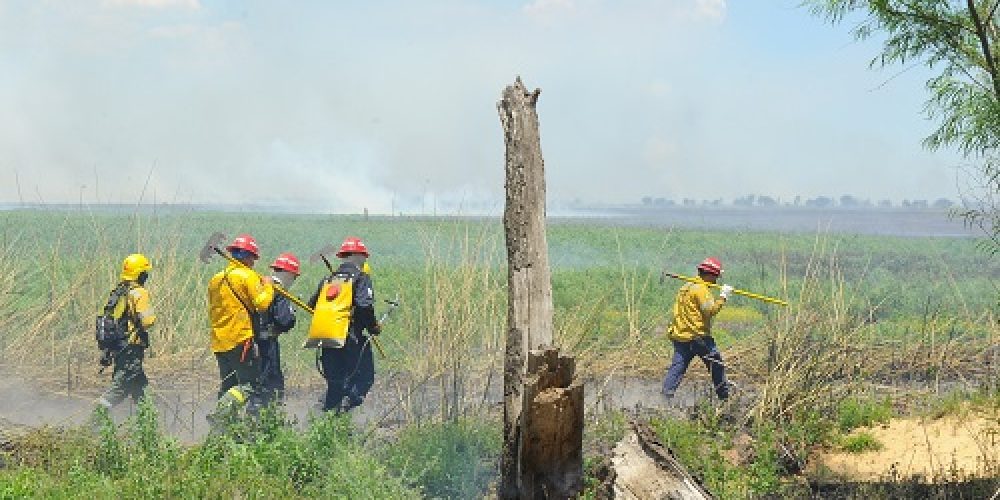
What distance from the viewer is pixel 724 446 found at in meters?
8.90

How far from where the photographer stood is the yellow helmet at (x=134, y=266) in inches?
349

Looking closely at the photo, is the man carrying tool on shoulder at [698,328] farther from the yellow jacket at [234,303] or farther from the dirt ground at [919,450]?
the yellow jacket at [234,303]

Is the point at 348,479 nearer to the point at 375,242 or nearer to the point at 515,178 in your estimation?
the point at 515,178

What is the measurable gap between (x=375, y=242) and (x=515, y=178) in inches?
1059

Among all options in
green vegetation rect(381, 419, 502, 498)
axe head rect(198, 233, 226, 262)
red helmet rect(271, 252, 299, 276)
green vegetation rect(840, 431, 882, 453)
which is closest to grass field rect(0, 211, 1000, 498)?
green vegetation rect(381, 419, 502, 498)

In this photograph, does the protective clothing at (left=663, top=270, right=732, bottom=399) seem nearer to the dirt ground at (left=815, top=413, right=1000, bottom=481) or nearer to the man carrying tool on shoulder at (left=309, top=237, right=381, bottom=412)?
the dirt ground at (left=815, top=413, right=1000, bottom=481)

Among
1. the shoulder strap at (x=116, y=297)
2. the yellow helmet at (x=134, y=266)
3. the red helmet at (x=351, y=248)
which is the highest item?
the red helmet at (x=351, y=248)

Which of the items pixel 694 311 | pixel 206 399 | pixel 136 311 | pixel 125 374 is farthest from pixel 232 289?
pixel 694 311

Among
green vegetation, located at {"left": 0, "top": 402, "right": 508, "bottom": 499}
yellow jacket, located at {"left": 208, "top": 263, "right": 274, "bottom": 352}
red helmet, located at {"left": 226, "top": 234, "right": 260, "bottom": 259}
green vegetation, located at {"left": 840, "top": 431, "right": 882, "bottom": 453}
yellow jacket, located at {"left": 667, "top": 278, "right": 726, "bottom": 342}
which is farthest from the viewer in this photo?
yellow jacket, located at {"left": 667, "top": 278, "right": 726, "bottom": 342}

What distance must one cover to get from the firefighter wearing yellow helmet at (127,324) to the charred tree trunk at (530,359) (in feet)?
13.2

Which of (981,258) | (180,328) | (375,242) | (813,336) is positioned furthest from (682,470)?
(981,258)

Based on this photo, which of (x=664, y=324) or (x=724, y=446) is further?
(x=664, y=324)

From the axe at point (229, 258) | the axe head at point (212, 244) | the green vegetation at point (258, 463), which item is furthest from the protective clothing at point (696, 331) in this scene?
the axe head at point (212, 244)

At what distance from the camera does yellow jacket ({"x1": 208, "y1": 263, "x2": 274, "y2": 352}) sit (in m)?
8.49
